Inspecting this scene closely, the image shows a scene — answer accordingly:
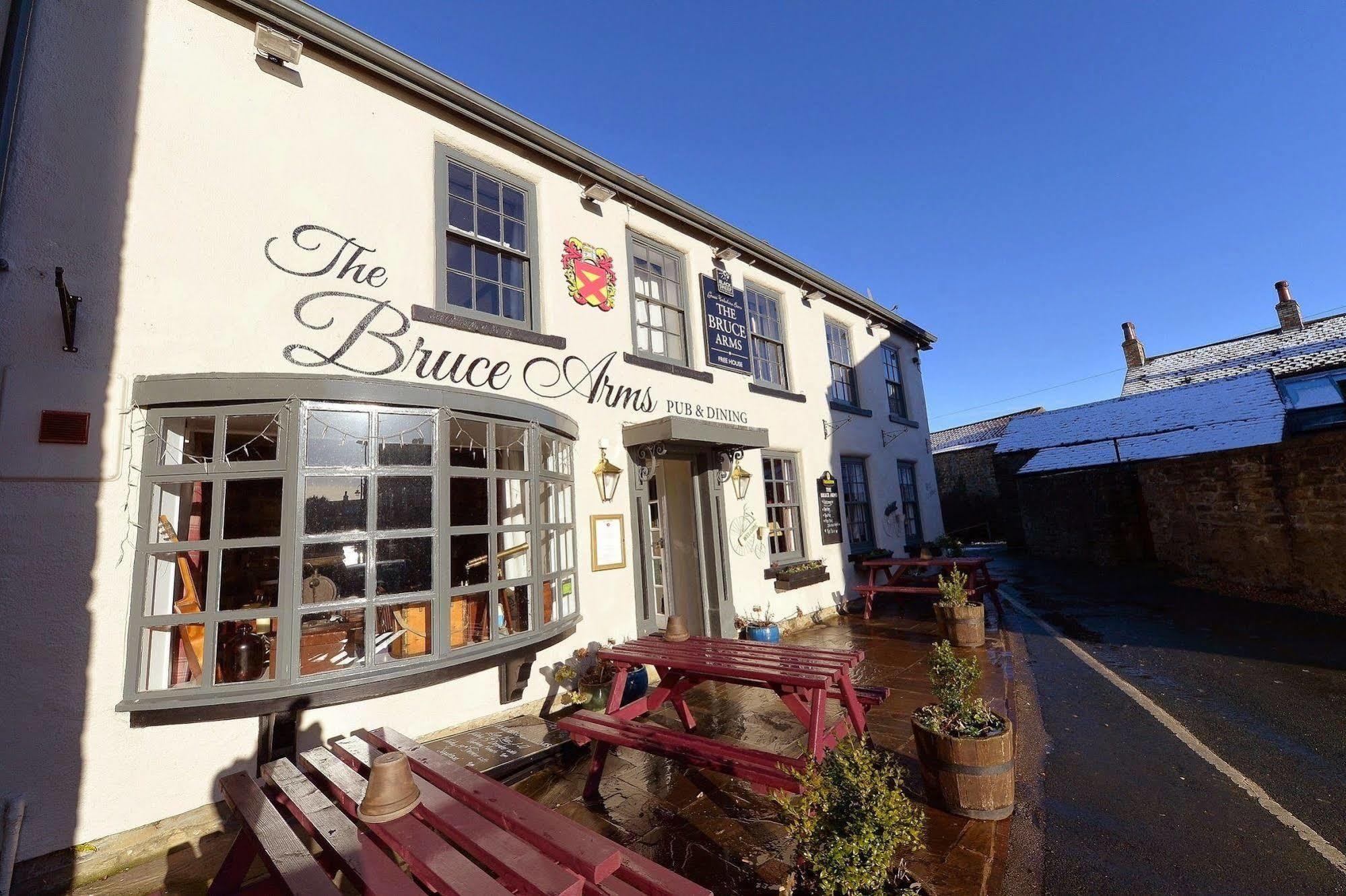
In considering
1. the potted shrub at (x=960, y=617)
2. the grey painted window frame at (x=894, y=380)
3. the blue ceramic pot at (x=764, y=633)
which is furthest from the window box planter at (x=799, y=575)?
the grey painted window frame at (x=894, y=380)

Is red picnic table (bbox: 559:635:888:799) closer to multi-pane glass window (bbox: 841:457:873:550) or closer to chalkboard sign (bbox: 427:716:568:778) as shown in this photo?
chalkboard sign (bbox: 427:716:568:778)

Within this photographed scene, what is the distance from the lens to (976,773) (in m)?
3.18

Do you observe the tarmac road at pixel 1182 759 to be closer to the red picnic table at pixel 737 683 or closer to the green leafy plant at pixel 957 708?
the green leafy plant at pixel 957 708

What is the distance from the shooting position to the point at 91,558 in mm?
3506

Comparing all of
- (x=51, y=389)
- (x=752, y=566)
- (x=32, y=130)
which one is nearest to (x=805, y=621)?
(x=752, y=566)

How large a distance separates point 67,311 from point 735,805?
5357mm

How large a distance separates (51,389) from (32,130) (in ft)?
6.02

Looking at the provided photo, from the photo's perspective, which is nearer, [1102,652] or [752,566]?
[1102,652]

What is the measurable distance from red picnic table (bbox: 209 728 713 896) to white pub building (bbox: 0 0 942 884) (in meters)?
1.13

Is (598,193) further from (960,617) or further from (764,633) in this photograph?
(960,617)

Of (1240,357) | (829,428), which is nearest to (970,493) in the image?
(1240,357)

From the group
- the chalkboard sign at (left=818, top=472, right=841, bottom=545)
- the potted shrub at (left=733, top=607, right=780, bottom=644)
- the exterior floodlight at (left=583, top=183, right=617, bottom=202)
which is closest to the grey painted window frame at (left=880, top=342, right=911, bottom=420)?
the chalkboard sign at (left=818, top=472, right=841, bottom=545)

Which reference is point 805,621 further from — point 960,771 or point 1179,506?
point 1179,506

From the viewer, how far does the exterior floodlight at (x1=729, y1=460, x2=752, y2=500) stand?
7.88 m
